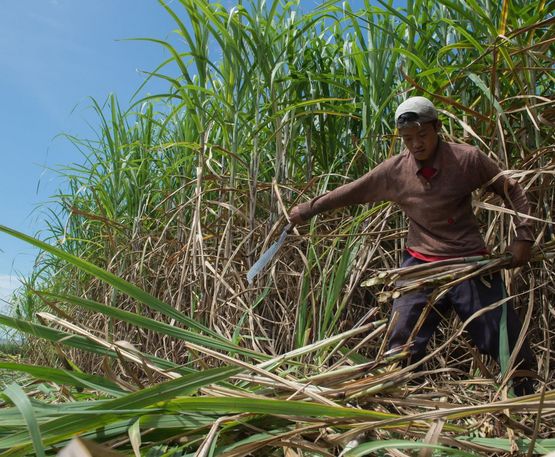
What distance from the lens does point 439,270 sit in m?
1.69

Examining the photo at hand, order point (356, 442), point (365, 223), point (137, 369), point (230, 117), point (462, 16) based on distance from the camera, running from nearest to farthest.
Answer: point (356, 442), point (462, 16), point (365, 223), point (230, 117), point (137, 369)

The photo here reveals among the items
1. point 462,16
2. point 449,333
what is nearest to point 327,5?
point 462,16

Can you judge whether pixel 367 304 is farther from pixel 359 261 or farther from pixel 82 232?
pixel 82 232

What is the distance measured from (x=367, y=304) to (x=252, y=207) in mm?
655

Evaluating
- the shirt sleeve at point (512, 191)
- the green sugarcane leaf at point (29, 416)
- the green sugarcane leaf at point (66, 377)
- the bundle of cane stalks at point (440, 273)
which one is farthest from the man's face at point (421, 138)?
the green sugarcane leaf at point (29, 416)

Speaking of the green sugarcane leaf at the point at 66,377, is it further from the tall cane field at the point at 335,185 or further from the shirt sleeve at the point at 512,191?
the shirt sleeve at the point at 512,191

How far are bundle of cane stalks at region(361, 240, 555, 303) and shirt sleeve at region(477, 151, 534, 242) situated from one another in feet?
0.22

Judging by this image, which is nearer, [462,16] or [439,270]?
[439,270]

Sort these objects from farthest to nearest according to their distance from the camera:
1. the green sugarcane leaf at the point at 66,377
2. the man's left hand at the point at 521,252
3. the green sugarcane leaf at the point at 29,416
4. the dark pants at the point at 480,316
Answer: the dark pants at the point at 480,316 → the man's left hand at the point at 521,252 → the green sugarcane leaf at the point at 66,377 → the green sugarcane leaf at the point at 29,416

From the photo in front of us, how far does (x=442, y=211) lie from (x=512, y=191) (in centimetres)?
23

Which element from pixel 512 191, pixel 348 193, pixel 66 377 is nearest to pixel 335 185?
pixel 348 193

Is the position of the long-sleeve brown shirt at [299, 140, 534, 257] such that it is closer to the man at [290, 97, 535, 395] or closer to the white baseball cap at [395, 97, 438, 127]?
the man at [290, 97, 535, 395]

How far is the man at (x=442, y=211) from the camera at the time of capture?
1886mm

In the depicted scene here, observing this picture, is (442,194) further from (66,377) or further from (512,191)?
(66,377)
